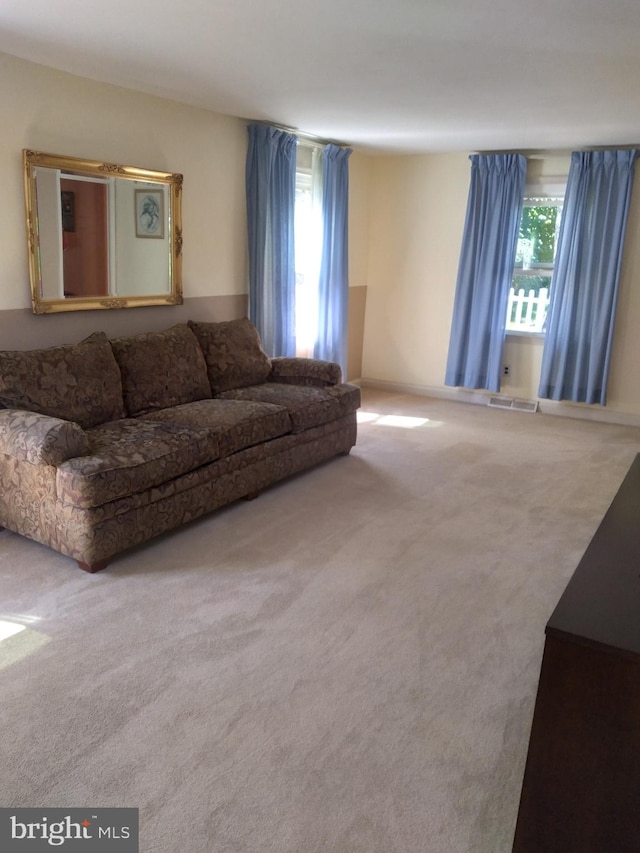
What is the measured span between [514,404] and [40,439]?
4.58 m

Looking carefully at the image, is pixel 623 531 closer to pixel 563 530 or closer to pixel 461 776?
pixel 461 776

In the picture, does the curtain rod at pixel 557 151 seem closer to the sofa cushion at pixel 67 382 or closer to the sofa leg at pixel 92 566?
the sofa cushion at pixel 67 382

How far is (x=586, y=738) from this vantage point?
4.43 ft

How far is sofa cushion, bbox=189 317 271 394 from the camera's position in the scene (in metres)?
4.29

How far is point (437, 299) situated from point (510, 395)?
1.16m

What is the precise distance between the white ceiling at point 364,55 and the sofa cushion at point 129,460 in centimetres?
176

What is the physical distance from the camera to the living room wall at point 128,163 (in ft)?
11.1

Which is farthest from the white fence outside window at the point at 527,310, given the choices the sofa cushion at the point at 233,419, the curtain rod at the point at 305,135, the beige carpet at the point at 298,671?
the sofa cushion at the point at 233,419

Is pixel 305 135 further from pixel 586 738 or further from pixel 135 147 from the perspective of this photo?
pixel 586 738

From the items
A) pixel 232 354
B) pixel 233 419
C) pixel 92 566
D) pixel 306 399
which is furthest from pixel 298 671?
pixel 232 354

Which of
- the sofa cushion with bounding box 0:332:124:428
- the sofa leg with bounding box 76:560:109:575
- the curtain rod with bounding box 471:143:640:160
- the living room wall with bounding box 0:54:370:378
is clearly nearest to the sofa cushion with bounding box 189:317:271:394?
the living room wall with bounding box 0:54:370:378

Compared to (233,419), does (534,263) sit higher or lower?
higher

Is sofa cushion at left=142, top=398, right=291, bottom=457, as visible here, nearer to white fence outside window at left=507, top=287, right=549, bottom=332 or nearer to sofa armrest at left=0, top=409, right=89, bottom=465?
sofa armrest at left=0, top=409, right=89, bottom=465

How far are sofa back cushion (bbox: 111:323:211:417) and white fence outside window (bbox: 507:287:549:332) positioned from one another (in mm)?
3251
